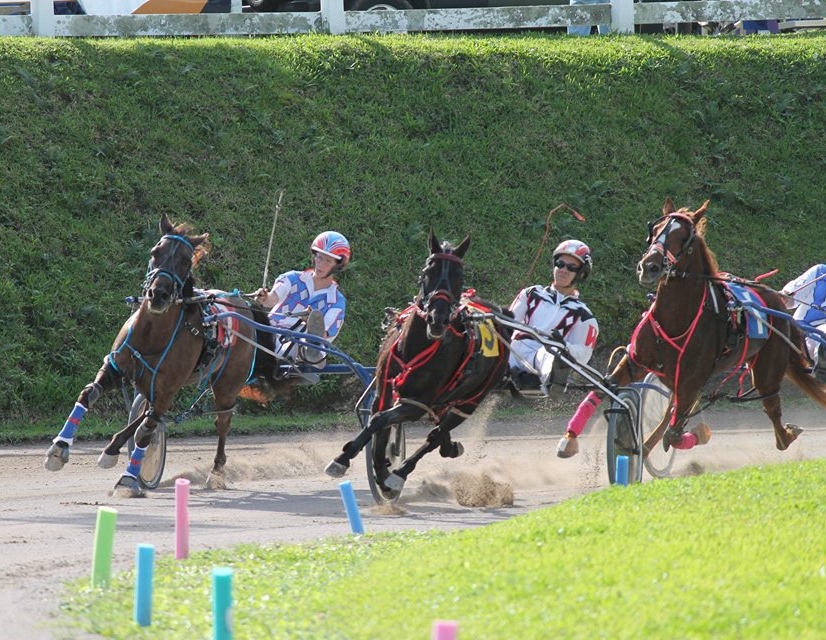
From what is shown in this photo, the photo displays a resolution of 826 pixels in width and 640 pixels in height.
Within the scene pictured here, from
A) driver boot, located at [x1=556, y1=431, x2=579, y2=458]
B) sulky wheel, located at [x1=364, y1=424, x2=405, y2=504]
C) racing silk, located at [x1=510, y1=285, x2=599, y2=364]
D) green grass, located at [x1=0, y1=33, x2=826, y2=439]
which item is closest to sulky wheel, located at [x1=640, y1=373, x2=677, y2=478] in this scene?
racing silk, located at [x1=510, y1=285, x2=599, y2=364]

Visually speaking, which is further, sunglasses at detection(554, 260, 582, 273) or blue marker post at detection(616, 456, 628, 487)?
sunglasses at detection(554, 260, 582, 273)

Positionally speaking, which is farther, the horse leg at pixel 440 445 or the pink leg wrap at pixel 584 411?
the pink leg wrap at pixel 584 411

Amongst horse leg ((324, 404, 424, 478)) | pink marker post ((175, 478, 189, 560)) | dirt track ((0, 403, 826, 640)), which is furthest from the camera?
horse leg ((324, 404, 424, 478))

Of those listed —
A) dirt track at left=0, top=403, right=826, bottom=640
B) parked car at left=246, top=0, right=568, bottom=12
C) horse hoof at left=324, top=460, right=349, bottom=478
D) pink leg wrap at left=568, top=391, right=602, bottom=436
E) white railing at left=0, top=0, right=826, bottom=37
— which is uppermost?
parked car at left=246, top=0, right=568, bottom=12

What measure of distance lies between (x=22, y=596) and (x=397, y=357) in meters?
3.72

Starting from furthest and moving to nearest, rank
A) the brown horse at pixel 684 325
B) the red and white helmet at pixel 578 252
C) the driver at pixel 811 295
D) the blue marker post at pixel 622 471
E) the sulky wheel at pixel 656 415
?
1. the driver at pixel 811 295
2. the sulky wheel at pixel 656 415
3. the red and white helmet at pixel 578 252
4. the brown horse at pixel 684 325
5. the blue marker post at pixel 622 471

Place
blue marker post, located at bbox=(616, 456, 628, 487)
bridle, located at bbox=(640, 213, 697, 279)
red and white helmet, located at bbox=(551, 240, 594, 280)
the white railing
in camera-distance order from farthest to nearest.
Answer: the white railing, red and white helmet, located at bbox=(551, 240, 594, 280), bridle, located at bbox=(640, 213, 697, 279), blue marker post, located at bbox=(616, 456, 628, 487)

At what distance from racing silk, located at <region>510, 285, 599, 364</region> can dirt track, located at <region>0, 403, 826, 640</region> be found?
1160 millimetres

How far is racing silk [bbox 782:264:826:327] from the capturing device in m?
12.6

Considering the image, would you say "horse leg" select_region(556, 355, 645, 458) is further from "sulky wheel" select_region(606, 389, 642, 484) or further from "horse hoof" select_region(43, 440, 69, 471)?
"horse hoof" select_region(43, 440, 69, 471)

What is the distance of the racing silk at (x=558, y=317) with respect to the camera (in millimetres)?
10750

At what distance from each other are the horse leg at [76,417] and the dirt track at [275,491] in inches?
13.6

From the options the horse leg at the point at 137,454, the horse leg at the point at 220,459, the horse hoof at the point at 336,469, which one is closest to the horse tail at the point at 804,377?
the horse hoof at the point at 336,469

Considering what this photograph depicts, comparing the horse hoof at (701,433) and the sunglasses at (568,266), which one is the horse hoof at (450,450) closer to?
the sunglasses at (568,266)
